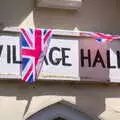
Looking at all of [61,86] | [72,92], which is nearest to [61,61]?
[61,86]

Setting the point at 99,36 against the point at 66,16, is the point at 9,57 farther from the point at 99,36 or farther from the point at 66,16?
the point at 99,36

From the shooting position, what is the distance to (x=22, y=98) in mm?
7082

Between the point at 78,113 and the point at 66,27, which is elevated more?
the point at 66,27

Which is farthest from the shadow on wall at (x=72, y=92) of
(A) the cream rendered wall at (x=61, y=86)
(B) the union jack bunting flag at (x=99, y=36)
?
(B) the union jack bunting flag at (x=99, y=36)

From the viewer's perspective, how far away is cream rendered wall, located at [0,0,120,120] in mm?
7066

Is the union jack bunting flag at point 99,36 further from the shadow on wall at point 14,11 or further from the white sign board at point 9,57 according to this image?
the white sign board at point 9,57

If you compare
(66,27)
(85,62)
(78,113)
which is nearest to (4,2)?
(66,27)

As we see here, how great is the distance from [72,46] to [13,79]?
0.96 metres

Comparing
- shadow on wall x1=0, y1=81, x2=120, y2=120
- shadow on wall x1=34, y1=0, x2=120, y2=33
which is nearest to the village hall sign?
shadow on wall x1=0, y1=81, x2=120, y2=120

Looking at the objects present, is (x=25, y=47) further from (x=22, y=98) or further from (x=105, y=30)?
(x=105, y=30)

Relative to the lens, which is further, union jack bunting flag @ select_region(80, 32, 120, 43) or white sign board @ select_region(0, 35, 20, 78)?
union jack bunting flag @ select_region(80, 32, 120, 43)

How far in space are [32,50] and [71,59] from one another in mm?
561

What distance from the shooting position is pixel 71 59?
7.30 meters

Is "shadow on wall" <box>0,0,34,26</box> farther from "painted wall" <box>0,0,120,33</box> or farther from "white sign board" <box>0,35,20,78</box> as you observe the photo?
"white sign board" <box>0,35,20,78</box>
